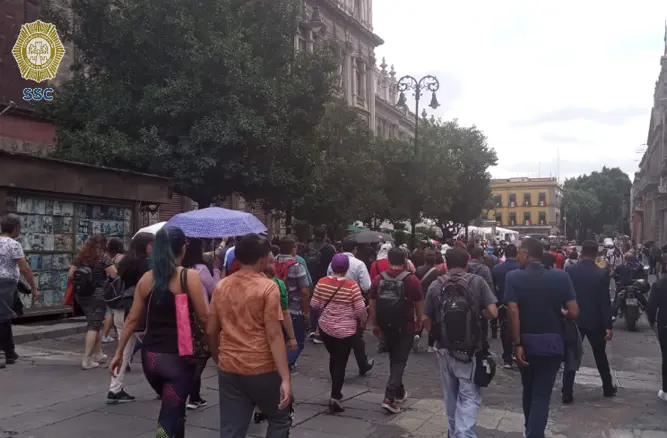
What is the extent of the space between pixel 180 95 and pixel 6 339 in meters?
7.60

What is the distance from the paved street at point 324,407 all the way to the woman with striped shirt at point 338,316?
44 centimetres

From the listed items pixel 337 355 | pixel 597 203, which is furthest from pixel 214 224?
pixel 597 203

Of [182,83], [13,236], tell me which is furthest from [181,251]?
[182,83]

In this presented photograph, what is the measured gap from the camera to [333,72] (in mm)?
18297

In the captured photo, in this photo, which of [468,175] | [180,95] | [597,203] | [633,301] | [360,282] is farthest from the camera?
[597,203]

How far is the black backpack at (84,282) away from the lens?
842cm

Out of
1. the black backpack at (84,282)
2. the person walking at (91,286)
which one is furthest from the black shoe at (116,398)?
the black backpack at (84,282)

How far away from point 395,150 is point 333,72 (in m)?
12.4

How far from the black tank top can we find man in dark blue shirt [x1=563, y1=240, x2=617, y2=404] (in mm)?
5143

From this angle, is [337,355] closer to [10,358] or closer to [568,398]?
[568,398]

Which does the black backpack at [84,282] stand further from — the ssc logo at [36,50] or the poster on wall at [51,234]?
the ssc logo at [36,50]

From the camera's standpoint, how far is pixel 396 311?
667cm

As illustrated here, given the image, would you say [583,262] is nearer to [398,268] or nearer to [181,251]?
[398,268]

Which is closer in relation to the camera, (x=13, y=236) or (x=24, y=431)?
(x=24, y=431)
